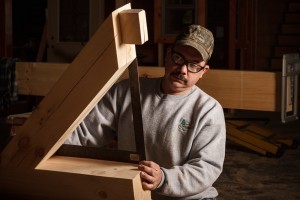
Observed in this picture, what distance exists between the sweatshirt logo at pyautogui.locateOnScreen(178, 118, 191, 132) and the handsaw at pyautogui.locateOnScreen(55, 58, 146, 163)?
2.07ft

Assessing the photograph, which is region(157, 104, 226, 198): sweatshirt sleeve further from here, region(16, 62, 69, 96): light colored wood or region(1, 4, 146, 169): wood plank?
region(16, 62, 69, 96): light colored wood

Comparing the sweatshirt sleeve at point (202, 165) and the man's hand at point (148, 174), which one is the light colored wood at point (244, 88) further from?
the man's hand at point (148, 174)

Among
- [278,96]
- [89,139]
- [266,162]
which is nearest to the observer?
[278,96]

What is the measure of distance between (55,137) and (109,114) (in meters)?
0.88

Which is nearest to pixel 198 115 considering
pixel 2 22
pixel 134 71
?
pixel 134 71

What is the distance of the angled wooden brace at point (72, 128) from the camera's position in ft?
3.25

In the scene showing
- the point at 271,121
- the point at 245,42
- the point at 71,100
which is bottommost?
the point at 271,121

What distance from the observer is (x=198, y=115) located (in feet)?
6.05

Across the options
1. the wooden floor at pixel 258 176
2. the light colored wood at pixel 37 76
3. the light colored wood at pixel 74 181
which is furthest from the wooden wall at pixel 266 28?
the light colored wood at pixel 74 181

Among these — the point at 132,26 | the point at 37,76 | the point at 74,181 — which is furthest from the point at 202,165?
the point at 37,76

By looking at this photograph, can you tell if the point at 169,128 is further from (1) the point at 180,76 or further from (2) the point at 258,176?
(2) the point at 258,176

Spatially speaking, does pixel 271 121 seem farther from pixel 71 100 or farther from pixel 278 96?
pixel 71 100

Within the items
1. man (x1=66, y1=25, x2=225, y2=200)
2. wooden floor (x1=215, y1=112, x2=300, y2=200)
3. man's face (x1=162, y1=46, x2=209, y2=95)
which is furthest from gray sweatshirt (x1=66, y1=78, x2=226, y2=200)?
wooden floor (x1=215, y1=112, x2=300, y2=200)

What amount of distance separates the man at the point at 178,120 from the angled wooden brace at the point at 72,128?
487 mm
